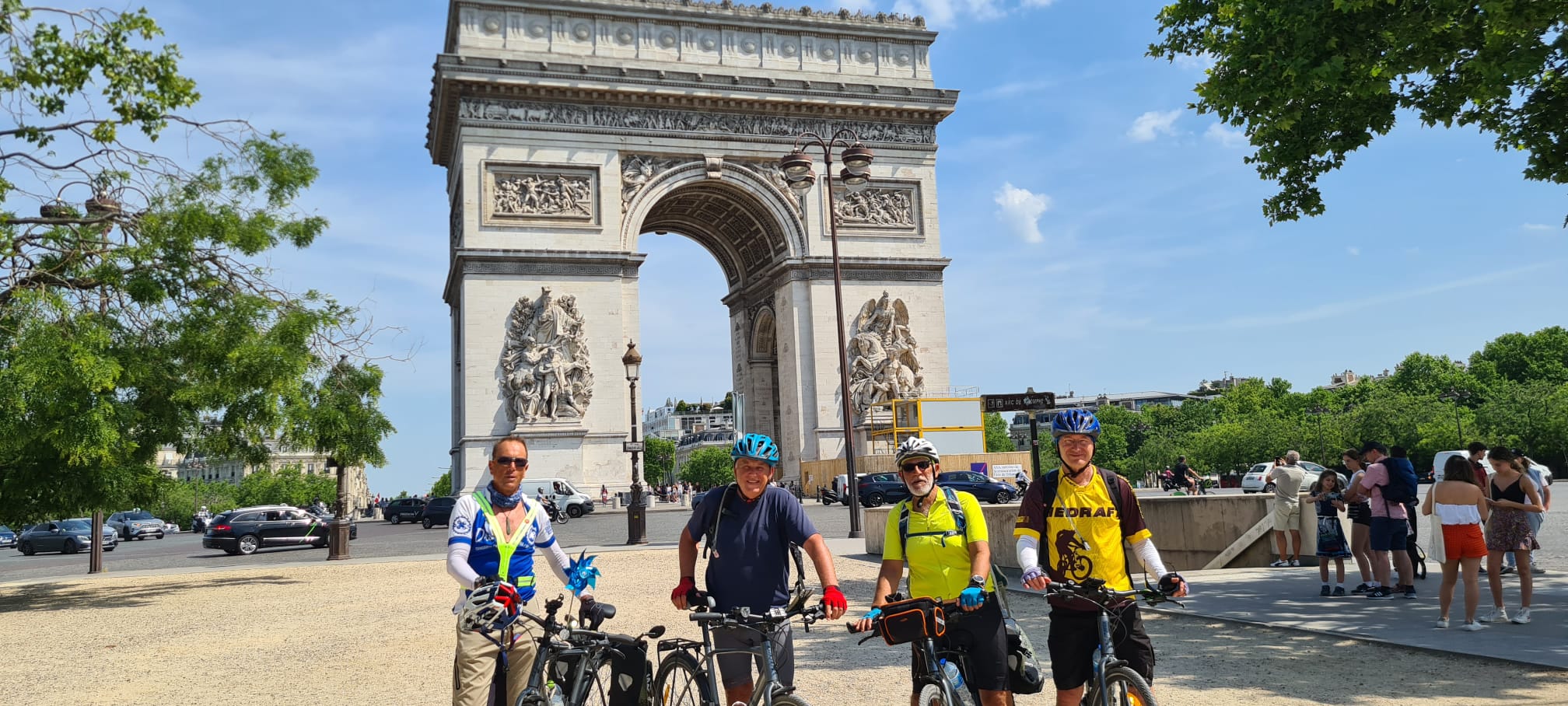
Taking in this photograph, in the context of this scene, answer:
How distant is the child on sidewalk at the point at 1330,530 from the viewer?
11.3 meters

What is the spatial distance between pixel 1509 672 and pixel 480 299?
100.0ft

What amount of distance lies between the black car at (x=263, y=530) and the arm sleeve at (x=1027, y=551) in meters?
27.6

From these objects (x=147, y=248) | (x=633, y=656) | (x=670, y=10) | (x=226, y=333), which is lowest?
(x=633, y=656)

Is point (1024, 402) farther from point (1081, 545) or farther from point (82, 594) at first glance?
point (82, 594)

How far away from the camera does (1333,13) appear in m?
9.69

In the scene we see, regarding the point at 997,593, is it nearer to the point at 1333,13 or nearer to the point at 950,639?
the point at 950,639

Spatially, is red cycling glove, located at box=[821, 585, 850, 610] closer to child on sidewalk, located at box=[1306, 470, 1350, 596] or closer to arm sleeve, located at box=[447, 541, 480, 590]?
arm sleeve, located at box=[447, 541, 480, 590]

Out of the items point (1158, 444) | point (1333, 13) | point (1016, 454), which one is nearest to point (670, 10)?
point (1016, 454)

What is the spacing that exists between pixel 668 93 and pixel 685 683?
→ 107 ft

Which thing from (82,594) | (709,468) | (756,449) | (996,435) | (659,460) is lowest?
(82,594)

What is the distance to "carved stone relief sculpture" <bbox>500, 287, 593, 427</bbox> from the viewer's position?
112ft

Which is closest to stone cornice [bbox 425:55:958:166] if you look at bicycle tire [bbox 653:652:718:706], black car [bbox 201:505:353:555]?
black car [bbox 201:505:353:555]

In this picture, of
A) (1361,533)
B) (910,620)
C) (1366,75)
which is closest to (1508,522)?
(1361,533)

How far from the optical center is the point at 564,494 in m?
33.1
